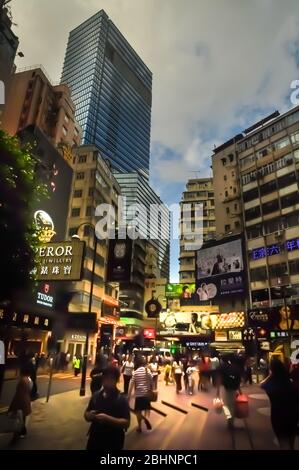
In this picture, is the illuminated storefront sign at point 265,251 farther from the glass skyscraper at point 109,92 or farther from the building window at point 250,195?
the glass skyscraper at point 109,92

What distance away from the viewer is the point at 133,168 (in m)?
156

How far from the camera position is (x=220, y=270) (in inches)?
1898

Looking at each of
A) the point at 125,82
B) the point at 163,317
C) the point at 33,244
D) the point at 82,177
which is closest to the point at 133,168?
the point at 125,82

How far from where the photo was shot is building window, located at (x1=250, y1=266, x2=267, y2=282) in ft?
146

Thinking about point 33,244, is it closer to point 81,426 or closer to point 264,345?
point 81,426

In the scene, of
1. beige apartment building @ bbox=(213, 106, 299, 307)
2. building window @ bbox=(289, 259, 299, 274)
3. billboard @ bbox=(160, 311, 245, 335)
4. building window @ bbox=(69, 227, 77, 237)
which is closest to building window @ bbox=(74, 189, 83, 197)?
building window @ bbox=(69, 227, 77, 237)

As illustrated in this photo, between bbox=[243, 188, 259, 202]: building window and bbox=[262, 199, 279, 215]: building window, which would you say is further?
bbox=[243, 188, 259, 202]: building window

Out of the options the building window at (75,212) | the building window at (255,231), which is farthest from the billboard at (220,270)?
the building window at (75,212)

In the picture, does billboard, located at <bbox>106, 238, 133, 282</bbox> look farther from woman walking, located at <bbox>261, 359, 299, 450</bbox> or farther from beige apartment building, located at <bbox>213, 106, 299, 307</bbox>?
beige apartment building, located at <bbox>213, 106, 299, 307</bbox>

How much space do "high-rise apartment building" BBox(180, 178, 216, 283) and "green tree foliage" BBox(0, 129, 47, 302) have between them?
226 ft

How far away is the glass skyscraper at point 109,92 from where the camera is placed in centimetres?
13675

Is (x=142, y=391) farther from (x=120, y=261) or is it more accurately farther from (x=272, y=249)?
(x=272, y=249)

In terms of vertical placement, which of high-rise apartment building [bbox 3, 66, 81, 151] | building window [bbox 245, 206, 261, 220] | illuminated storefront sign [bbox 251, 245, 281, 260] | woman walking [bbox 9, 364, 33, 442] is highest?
high-rise apartment building [bbox 3, 66, 81, 151]
